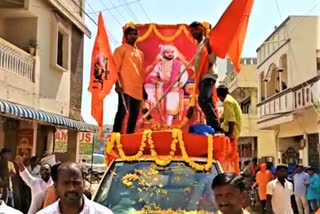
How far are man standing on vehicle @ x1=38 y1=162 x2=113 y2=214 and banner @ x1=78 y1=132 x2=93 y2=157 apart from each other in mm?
17868

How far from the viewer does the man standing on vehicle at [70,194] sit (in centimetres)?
334

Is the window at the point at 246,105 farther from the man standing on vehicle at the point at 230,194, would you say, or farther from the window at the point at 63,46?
the man standing on vehicle at the point at 230,194

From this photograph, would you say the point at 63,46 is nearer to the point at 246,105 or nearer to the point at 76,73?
the point at 76,73

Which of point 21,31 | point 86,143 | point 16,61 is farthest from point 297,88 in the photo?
point 16,61

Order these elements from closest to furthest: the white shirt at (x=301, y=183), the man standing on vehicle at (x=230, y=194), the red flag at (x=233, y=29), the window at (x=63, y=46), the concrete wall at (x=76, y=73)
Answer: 1. the man standing on vehicle at (x=230, y=194)
2. the red flag at (x=233, y=29)
3. the white shirt at (x=301, y=183)
4. the window at (x=63, y=46)
5. the concrete wall at (x=76, y=73)

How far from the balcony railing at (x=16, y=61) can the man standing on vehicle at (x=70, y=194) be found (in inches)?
390

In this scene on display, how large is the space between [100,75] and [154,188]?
2.99 m

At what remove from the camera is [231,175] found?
3270mm

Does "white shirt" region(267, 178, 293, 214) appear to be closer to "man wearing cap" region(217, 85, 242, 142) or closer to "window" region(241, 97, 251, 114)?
"man wearing cap" region(217, 85, 242, 142)

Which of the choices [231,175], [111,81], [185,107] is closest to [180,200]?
[231,175]

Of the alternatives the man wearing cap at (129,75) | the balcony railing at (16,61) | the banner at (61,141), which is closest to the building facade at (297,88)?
the banner at (61,141)

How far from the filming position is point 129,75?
868 centimetres

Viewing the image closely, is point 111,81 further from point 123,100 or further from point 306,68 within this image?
point 306,68

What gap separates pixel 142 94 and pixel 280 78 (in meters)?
17.3
